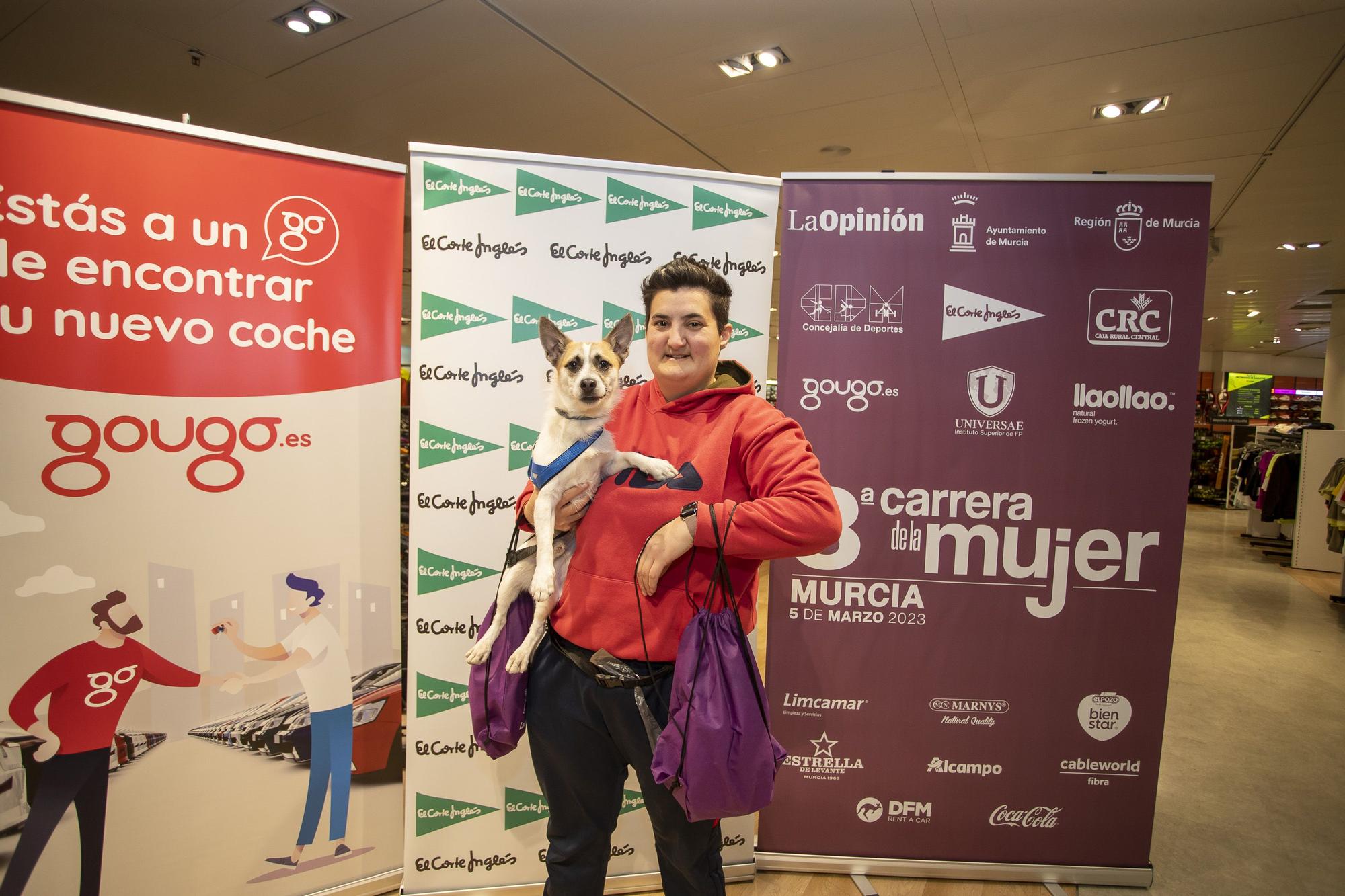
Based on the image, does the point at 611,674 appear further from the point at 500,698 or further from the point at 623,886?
the point at 623,886

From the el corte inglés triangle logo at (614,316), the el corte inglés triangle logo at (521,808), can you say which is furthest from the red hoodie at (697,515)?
the el corte inglés triangle logo at (521,808)

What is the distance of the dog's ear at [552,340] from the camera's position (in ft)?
5.34

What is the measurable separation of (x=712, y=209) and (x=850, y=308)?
575 millimetres

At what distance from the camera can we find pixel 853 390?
228 centimetres

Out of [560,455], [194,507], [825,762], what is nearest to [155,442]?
[194,507]

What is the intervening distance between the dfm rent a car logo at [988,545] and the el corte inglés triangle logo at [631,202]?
44.4 inches

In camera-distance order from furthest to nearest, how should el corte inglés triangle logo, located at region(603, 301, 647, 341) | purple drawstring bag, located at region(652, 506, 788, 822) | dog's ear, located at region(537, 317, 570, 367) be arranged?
el corte inglés triangle logo, located at region(603, 301, 647, 341), dog's ear, located at region(537, 317, 570, 367), purple drawstring bag, located at region(652, 506, 788, 822)

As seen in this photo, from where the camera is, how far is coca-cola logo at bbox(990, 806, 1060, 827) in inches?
91.7

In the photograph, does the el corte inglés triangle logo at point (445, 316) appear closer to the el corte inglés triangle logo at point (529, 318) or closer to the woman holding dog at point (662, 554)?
the el corte inglés triangle logo at point (529, 318)

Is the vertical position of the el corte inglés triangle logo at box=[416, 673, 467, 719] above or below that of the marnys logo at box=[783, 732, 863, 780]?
above

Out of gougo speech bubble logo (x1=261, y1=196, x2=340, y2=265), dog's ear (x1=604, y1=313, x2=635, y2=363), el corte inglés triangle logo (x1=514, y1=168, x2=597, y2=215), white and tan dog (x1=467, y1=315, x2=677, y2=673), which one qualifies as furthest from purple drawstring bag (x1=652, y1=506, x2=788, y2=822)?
gougo speech bubble logo (x1=261, y1=196, x2=340, y2=265)

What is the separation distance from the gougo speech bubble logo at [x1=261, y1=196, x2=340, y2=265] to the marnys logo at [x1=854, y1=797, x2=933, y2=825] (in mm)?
2581

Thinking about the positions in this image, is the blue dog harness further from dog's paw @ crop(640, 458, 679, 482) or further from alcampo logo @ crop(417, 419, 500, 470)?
alcampo logo @ crop(417, 419, 500, 470)

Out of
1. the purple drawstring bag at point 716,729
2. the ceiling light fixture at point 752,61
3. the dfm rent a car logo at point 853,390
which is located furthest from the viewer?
the ceiling light fixture at point 752,61
